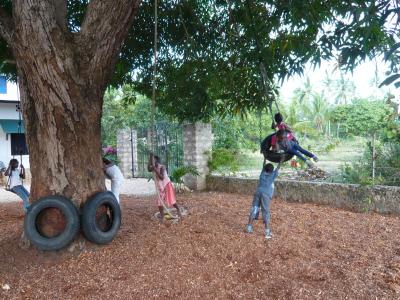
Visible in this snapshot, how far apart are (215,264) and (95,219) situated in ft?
4.83

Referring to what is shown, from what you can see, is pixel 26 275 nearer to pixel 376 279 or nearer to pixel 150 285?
pixel 150 285

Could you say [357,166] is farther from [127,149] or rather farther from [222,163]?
[127,149]

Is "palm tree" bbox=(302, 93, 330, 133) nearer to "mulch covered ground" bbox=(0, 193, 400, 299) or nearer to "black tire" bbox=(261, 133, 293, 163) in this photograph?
"mulch covered ground" bbox=(0, 193, 400, 299)

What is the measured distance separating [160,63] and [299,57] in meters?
3.07

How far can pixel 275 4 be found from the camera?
5426 millimetres

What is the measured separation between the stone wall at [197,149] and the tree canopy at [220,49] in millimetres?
2310

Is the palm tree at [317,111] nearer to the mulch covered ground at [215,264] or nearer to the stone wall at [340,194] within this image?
the stone wall at [340,194]

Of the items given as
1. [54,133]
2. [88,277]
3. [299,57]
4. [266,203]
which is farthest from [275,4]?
[88,277]

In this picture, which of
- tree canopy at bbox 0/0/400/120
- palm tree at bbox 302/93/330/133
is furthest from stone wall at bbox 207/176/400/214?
palm tree at bbox 302/93/330/133

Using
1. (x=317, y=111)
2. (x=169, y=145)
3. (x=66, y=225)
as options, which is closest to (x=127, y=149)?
(x=169, y=145)

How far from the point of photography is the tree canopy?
5094mm

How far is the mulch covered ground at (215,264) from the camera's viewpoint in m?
3.77

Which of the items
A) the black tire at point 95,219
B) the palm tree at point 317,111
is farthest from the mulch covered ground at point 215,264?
the palm tree at point 317,111

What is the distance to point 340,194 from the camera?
25.5 feet
